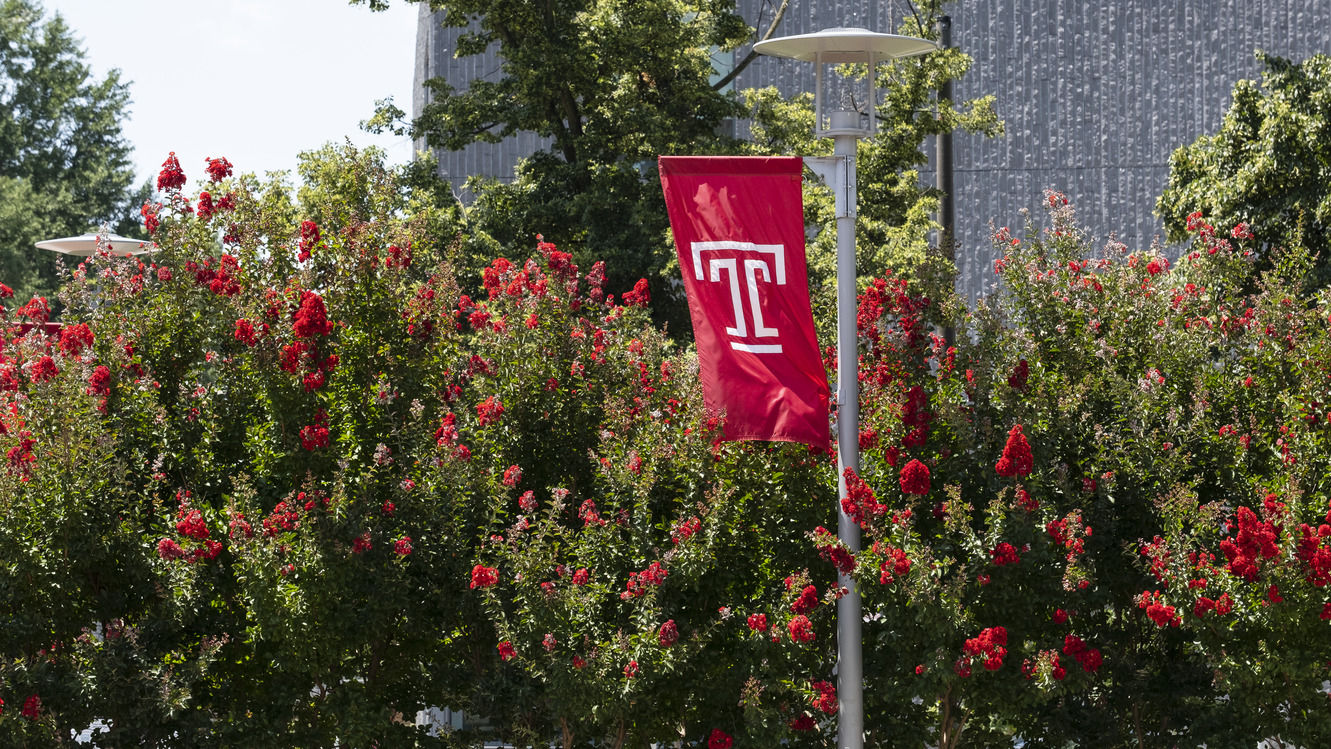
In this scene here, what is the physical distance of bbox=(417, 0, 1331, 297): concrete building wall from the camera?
27484 mm

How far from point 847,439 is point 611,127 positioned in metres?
11.7

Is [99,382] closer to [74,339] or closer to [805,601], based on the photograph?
[74,339]

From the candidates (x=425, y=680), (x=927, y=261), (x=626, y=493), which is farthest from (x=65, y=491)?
(x=927, y=261)

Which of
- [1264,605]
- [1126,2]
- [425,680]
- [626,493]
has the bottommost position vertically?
[425,680]

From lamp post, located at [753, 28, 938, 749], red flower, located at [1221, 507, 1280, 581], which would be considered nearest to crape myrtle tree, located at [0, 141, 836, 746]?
lamp post, located at [753, 28, 938, 749]

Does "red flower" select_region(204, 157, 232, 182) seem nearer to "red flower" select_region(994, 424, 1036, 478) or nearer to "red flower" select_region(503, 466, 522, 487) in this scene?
"red flower" select_region(503, 466, 522, 487)

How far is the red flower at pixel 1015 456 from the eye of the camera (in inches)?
270

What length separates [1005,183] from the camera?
28.0 meters

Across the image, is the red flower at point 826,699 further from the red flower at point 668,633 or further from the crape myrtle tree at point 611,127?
the crape myrtle tree at point 611,127

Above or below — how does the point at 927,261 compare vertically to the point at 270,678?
above

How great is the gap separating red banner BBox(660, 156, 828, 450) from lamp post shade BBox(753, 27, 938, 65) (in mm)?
621

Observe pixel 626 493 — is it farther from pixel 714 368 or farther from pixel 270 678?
pixel 270 678

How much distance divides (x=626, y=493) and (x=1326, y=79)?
1429 cm

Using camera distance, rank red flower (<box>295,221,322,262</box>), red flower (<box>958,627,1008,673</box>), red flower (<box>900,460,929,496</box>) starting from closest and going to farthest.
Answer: red flower (<box>958,627,1008,673</box>)
red flower (<box>900,460,929,496</box>)
red flower (<box>295,221,322,262</box>)
